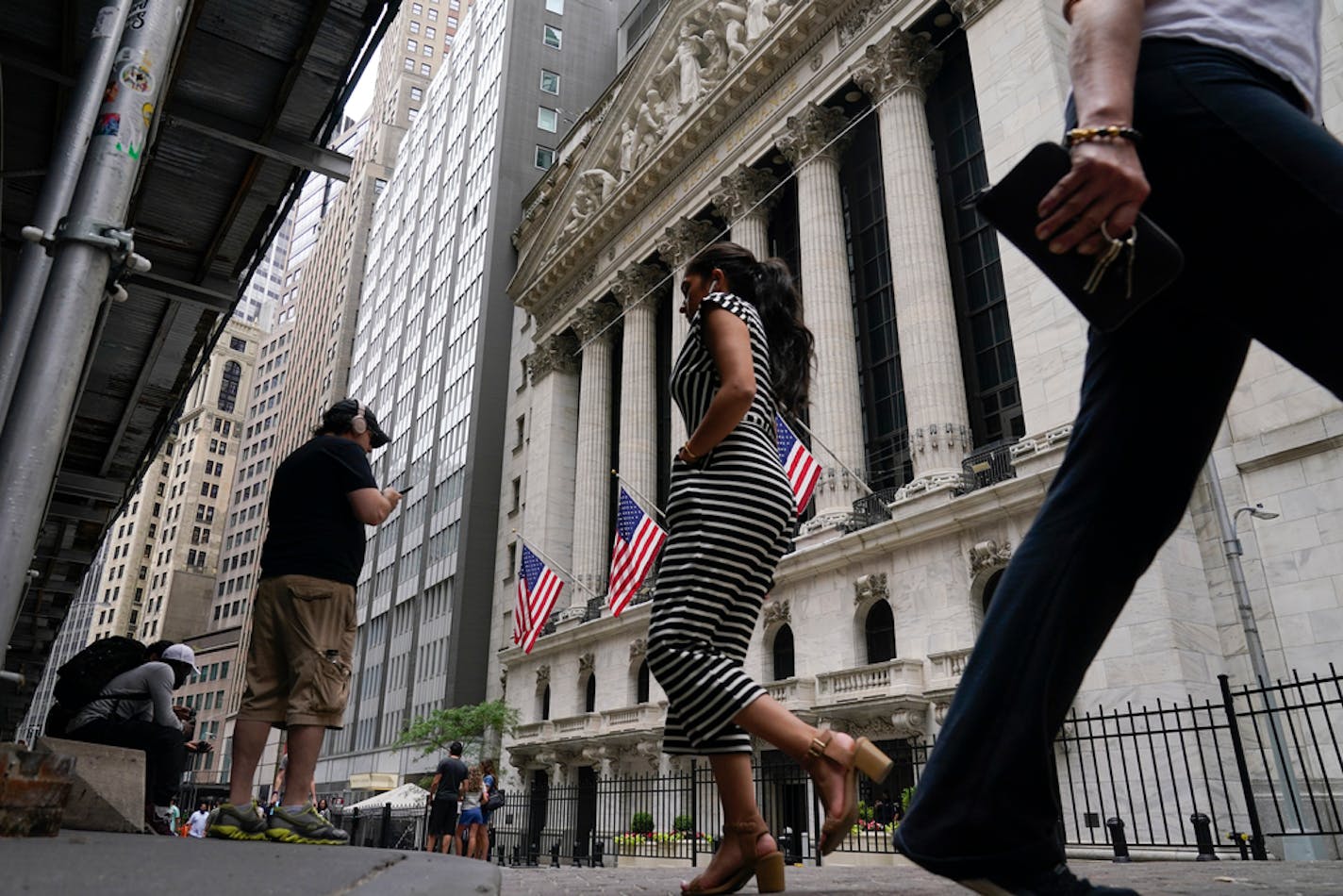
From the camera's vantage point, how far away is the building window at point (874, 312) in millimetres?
25375

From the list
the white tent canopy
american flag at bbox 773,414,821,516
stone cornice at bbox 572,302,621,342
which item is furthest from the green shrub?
stone cornice at bbox 572,302,621,342

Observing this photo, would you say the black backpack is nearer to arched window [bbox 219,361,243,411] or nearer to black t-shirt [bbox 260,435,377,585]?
black t-shirt [bbox 260,435,377,585]

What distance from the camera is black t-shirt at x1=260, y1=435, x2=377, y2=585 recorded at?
15.4ft

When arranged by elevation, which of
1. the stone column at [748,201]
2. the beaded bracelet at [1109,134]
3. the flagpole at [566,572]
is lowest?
the beaded bracelet at [1109,134]

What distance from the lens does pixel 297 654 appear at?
460 cm

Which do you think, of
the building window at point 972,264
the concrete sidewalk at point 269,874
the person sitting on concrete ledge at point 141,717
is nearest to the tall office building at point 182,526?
the building window at point 972,264

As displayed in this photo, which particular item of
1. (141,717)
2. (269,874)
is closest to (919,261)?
(141,717)

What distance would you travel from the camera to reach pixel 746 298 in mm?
3951

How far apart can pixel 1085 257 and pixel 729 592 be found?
1781 mm

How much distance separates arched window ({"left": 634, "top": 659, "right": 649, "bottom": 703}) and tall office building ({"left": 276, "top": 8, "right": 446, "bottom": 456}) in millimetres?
59881

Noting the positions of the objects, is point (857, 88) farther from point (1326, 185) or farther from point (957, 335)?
point (1326, 185)

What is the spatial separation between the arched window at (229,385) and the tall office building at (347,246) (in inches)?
526

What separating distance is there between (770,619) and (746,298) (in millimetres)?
21860

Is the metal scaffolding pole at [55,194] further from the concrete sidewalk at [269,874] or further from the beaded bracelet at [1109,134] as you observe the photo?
the beaded bracelet at [1109,134]
